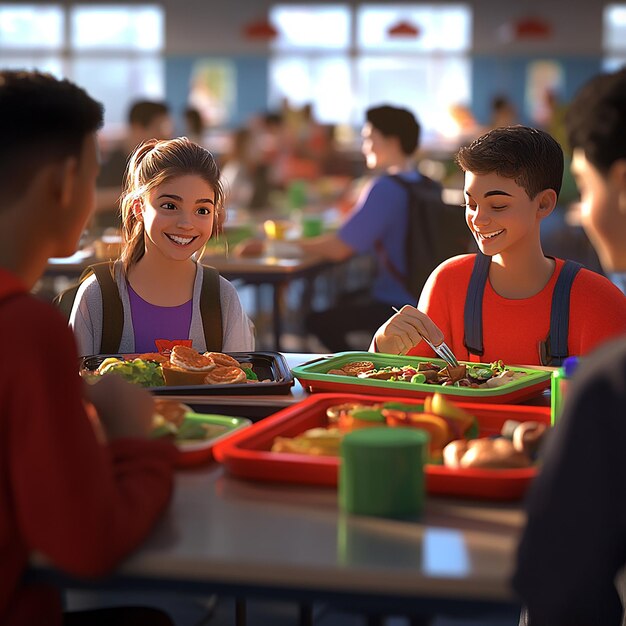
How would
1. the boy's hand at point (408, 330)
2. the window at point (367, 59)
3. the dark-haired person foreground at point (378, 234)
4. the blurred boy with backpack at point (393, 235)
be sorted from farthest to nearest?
the window at point (367, 59), the dark-haired person foreground at point (378, 234), the blurred boy with backpack at point (393, 235), the boy's hand at point (408, 330)

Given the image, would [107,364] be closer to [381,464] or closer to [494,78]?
[381,464]

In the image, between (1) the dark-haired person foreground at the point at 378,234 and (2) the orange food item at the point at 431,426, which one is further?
(1) the dark-haired person foreground at the point at 378,234

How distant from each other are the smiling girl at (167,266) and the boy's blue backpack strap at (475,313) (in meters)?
0.50

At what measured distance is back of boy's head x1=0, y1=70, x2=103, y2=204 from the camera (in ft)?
3.73

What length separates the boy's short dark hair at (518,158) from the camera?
2.08 meters

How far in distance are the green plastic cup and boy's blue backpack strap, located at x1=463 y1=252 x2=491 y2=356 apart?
3.28ft

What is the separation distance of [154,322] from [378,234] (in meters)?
1.88

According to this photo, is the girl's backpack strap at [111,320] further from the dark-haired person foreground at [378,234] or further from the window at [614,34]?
the window at [614,34]

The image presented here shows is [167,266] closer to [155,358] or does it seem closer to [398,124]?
[155,358]

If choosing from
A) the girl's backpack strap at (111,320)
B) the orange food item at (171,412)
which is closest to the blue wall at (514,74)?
the girl's backpack strap at (111,320)

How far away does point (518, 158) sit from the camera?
6.83 ft

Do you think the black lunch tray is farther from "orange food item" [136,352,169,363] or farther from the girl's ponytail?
the girl's ponytail

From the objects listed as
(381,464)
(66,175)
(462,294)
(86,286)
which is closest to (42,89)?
(66,175)

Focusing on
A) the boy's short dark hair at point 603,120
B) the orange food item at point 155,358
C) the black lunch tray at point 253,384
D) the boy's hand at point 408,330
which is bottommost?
the black lunch tray at point 253,384
